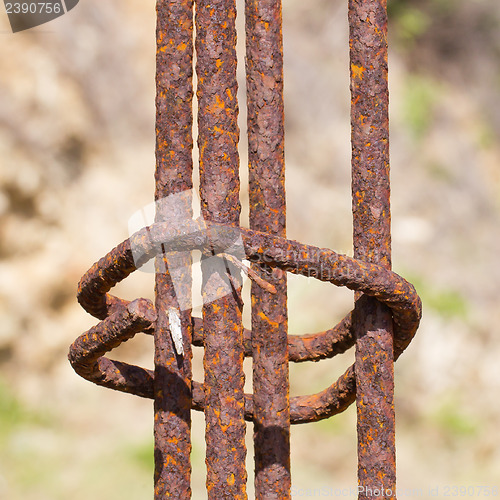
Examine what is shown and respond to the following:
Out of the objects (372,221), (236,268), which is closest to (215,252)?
(236,268)

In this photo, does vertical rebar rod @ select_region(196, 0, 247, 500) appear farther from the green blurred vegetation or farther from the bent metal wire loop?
the green blurred vegetation

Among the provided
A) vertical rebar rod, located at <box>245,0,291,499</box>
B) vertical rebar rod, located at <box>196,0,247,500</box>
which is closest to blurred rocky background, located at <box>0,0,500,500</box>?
vertical rebar rod, located at <box>245,0,291,499</box>

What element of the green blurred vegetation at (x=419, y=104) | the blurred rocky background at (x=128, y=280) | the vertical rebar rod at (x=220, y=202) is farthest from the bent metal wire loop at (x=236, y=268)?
the green blurred vegetation at (x=419, y=104)

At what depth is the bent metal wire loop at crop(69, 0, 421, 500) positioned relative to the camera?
42.6 inches

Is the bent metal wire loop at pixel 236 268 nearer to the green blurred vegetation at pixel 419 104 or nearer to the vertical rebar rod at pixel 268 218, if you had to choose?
the vertical rebar rod at pixel 268 218

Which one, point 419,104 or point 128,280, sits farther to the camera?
point 419,104

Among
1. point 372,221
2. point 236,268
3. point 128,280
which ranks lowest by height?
point 236,268

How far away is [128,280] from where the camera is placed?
4410mm

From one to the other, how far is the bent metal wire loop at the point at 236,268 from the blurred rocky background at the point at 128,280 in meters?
2.92

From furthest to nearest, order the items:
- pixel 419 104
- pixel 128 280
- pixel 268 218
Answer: pixel 419 104 < pixel 128 280 < pixel 268 218

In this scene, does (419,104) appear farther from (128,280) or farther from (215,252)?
(215,252)

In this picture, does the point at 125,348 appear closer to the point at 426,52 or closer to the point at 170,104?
the point at 170,104

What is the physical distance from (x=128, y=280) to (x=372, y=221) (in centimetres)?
339

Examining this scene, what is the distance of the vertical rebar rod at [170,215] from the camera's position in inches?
44.5
